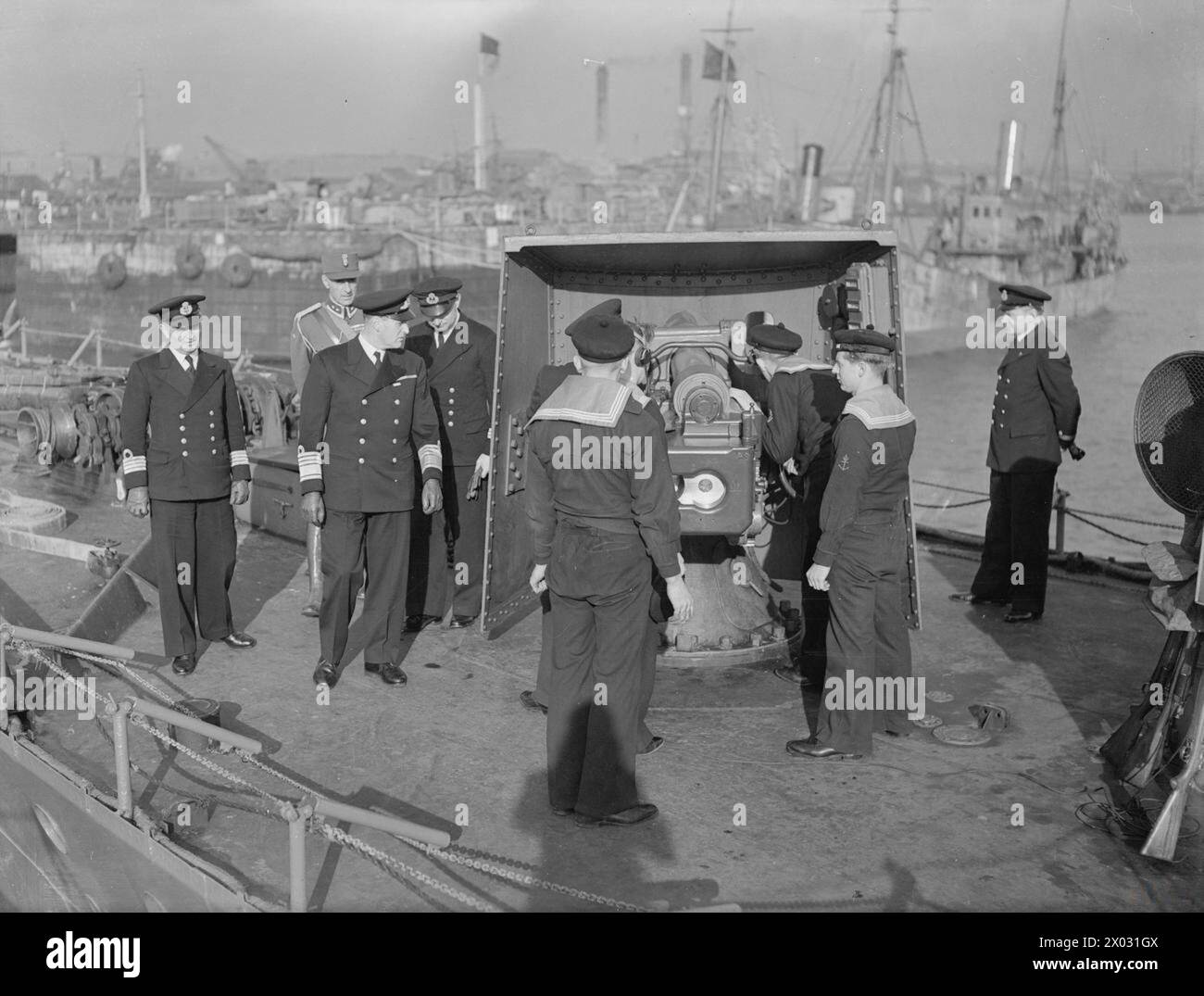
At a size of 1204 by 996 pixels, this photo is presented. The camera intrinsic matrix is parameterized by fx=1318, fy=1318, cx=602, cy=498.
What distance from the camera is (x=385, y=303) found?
21.7 feet

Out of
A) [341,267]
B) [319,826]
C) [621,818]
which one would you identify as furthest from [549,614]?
[341,267]

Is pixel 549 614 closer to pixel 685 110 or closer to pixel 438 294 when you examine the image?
pixel 438 294

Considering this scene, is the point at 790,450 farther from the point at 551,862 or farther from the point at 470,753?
the point at 551,862

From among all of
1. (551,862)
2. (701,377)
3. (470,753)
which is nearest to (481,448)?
(701,377)

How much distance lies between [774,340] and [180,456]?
10.4 feet

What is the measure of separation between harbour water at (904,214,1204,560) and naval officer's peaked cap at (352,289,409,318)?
900 cm

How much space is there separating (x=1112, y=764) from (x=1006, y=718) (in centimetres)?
63

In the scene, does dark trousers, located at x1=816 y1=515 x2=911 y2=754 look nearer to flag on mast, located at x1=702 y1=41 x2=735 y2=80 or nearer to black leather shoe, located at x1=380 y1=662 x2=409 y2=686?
black leather shoe, located at x1=380 y1=662 x2=409 y2=686

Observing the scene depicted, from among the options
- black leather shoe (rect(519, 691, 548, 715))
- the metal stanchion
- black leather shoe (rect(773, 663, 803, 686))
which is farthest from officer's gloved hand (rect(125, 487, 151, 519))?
black leather shoe (rect(773, 663, 803, 686))

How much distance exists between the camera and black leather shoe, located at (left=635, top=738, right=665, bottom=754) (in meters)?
5.92

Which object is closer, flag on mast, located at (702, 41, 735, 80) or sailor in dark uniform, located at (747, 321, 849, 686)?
sailor in dark uniform, located at (747, 321, 849, 686)

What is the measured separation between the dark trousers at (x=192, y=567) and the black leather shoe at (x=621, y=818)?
9.16ft

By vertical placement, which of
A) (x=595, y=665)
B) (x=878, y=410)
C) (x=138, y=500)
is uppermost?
(x=878, y=410)
